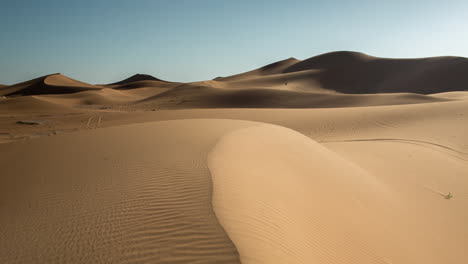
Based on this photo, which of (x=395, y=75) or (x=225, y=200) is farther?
(x=395, y=75)

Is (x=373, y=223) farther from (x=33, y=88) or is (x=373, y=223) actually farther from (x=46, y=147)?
(x=33, y=88)

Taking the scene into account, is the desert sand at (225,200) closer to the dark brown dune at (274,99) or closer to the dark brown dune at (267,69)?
the dark brown dune at (274,99)

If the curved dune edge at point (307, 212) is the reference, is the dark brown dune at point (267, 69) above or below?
above

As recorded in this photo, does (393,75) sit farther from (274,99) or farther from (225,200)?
(225,200)

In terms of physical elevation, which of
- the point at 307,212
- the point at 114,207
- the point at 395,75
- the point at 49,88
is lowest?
the point at 307,212

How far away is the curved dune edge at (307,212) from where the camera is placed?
3.05 m

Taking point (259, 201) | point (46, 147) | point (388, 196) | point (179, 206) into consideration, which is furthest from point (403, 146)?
point (46, 147)

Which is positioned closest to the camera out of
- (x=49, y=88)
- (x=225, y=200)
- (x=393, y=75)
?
(x=225, y=200)

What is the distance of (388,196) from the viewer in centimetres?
623

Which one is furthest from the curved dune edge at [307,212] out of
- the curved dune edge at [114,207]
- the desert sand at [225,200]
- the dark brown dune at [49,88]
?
the dark brown dune at [49,88]

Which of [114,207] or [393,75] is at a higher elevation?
[393,75]

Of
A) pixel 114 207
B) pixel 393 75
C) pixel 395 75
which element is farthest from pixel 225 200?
pixel 393 75

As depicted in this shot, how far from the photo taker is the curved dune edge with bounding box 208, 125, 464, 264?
3050mm

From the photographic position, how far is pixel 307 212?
4113mm
